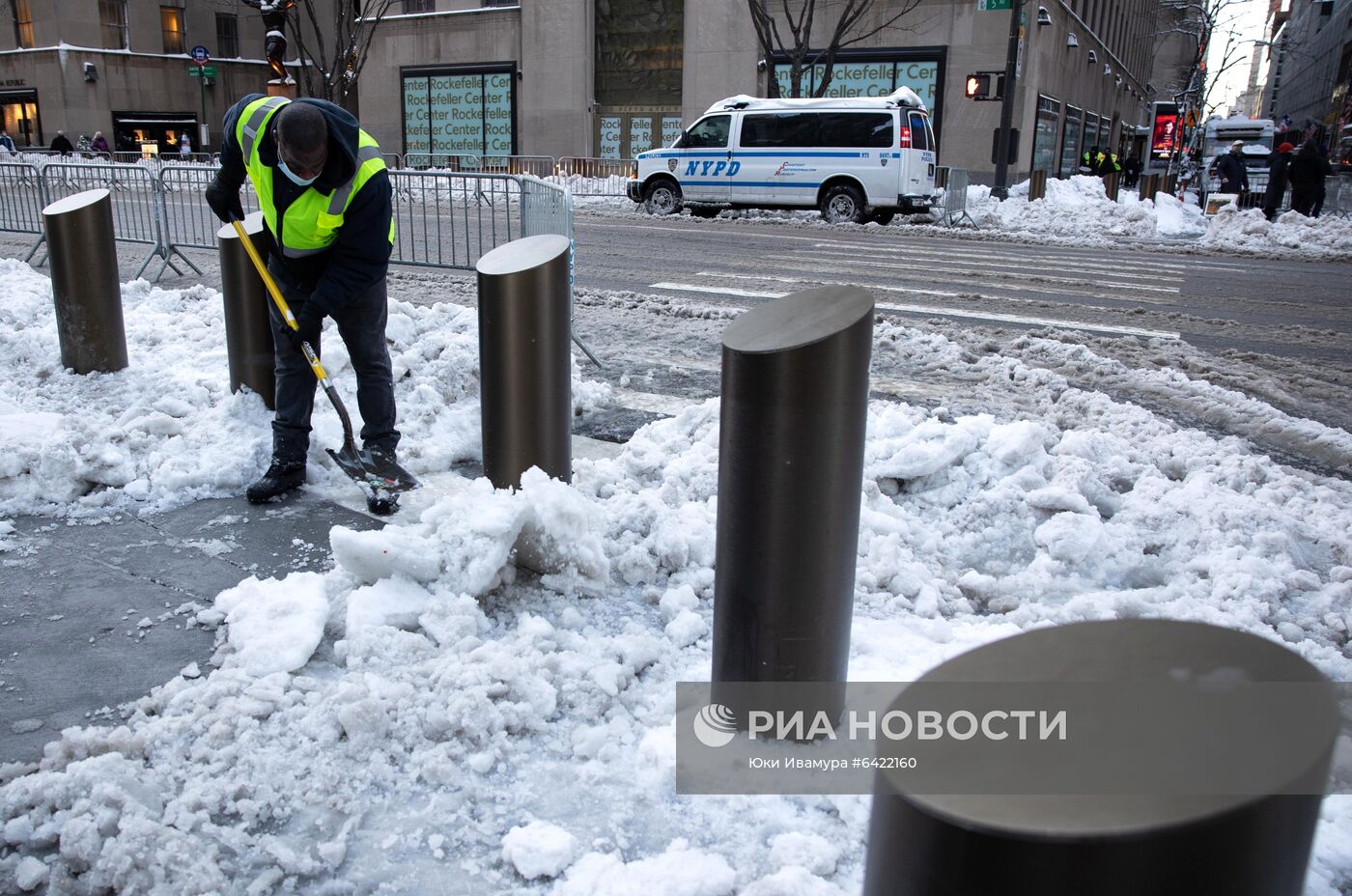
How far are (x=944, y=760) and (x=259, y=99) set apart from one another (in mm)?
4292

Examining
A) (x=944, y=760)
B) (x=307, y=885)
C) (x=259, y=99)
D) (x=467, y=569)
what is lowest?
(x=307, y=885)

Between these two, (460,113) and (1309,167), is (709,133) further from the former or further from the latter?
(460,113)

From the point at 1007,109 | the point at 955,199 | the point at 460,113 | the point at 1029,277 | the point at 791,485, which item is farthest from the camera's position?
the point at 460,113

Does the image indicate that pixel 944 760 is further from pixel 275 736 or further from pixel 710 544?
pixel 710 544

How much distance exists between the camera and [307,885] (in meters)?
2.23

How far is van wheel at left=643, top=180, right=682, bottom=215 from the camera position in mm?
21016

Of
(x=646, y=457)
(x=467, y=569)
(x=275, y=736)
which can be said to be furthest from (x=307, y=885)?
(x=646, y=457)

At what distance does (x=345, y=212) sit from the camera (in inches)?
171

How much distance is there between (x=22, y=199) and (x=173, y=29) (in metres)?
43.0

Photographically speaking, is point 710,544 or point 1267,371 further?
point 1267,371

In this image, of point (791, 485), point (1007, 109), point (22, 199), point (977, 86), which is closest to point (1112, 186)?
point (1007, 109)

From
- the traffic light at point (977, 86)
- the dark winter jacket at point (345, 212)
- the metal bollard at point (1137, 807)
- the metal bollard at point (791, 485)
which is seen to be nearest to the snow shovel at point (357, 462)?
the dark winter jacket at point (345, 212)

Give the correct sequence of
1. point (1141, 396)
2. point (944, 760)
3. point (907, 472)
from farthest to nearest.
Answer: point (1141, 396), point (907, 472), point (944, 760)

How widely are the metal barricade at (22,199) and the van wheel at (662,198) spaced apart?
11.8m
